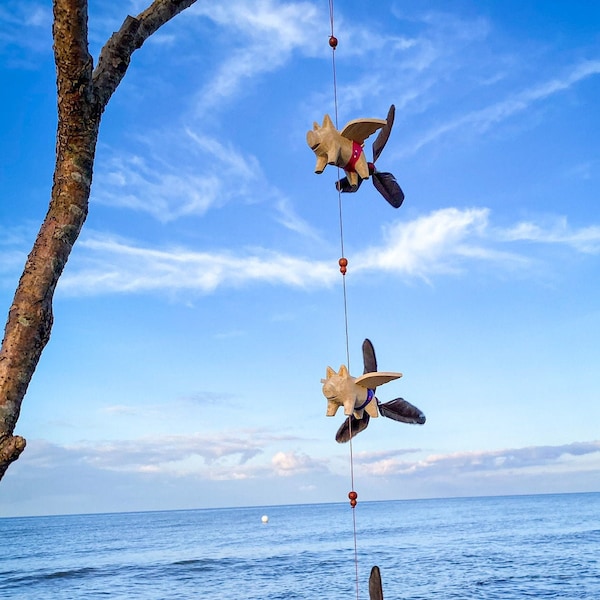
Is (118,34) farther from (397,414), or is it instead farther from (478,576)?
(478,576)

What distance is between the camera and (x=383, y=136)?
2623 mm

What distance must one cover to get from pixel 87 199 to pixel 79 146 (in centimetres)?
17

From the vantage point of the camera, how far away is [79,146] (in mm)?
2045

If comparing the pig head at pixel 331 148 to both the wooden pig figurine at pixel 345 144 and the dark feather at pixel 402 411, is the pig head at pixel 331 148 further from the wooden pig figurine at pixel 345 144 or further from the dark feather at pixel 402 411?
the dark feather at pixel 402 411

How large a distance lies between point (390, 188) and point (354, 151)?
21 cm

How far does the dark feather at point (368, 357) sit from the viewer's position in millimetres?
2475

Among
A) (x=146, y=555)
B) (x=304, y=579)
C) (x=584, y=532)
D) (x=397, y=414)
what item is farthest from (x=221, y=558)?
(x=397, y=414)

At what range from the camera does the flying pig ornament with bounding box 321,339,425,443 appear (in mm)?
2320

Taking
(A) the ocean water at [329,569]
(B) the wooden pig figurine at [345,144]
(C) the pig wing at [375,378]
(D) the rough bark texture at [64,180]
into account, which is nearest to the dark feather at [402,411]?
(C) the pig wing at [375,378]

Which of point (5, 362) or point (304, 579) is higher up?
point (5, 362)

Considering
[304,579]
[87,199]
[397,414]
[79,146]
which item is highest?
[79,146]

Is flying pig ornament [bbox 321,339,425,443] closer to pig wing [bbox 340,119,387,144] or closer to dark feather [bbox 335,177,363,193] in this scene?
dark feather [bbox 335,177,363,193]

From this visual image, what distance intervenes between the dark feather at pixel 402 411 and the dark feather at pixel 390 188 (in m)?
0.77

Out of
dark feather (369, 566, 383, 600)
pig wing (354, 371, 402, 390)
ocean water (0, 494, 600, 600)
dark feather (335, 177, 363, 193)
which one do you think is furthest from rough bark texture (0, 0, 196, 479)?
ocean water (0, 494, 600, 600)
